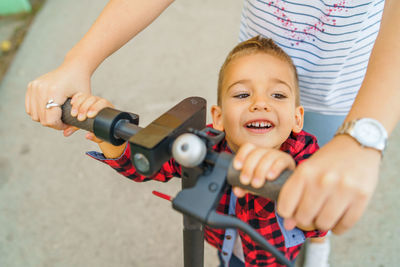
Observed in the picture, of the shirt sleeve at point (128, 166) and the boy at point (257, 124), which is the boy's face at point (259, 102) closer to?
the boy at point (257, 124)

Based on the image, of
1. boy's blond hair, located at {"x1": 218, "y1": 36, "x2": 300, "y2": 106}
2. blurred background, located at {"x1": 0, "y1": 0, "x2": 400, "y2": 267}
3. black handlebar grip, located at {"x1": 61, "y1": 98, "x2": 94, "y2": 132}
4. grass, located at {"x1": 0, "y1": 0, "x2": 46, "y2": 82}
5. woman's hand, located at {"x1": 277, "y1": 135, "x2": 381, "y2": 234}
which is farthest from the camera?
grass, located at {"x1": 0, "y1": 0, "x2": 46, "y2": 82}

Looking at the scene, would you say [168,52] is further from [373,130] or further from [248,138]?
[373,130]

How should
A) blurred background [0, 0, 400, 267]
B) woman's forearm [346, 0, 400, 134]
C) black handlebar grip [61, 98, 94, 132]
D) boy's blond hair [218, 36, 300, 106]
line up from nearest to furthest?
woman's forearm [346, 0, 400, 134]
black handlebar grip [61, 98, 94, 132]
boy's blond hair [218, 36, 300, 106]
blurred background [0, 0, 400, 267]

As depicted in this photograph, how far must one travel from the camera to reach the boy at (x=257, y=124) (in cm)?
100

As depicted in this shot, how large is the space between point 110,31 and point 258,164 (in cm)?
62

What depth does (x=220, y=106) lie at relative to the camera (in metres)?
1.17

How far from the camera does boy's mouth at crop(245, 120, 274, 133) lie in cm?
100

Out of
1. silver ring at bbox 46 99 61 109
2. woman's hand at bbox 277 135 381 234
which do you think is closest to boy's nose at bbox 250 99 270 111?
woman's hand at bbox 277 135 381 234

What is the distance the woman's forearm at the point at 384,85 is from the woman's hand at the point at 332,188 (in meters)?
0.10

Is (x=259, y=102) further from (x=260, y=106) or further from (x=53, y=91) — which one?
(x=53, y=91)

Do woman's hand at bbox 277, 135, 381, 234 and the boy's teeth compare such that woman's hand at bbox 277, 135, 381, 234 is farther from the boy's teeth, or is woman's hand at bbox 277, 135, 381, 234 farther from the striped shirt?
the striped shirt

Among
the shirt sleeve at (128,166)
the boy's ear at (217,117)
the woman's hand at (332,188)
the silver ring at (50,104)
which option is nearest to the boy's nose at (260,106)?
the boy's ear at (217,117)

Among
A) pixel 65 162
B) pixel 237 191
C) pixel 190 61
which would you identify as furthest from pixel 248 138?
pixel 190 61

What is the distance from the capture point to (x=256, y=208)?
1041 millimetres
